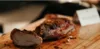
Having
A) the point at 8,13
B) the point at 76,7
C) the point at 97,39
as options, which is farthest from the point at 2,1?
the point at 97,39

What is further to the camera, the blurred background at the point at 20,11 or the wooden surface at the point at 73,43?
the blurred background at the point at 20,11

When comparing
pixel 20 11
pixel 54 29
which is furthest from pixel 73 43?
pixel 20 11

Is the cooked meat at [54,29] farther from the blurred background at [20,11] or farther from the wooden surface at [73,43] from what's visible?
the blurred background at [20,11]

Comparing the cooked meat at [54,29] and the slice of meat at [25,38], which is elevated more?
the cooked meat at [54,29]

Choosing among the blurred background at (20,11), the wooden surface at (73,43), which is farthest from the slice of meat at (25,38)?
the blurred background at (20,11)

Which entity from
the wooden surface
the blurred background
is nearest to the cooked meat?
the wooden surface

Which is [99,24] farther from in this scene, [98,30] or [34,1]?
[34,1]
